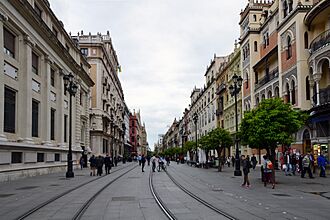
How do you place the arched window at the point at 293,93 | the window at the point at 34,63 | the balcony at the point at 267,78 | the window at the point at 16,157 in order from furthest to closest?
the balcony at the point at 267,78 < the arched window at the point at 293,93 < the window at the point at 34,63 < the window at the point at 16,157

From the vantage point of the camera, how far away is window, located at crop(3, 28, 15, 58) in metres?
26.7

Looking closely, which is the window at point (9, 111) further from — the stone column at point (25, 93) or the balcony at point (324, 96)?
the balcony at point (324, 96)

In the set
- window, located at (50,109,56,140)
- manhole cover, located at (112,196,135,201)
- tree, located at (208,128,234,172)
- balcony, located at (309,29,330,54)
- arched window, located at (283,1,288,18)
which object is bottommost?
manhole cover, located at (112,196,135,201)

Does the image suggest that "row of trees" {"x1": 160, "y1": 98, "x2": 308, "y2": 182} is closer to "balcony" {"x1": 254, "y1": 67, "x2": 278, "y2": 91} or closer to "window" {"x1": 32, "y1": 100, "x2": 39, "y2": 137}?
"balcony" {"x1": 254, "y1": 67, "x2": 278, "y2": 91}

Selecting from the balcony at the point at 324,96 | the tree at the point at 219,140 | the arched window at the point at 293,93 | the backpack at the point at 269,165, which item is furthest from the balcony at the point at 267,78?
the backpack at the point at 269,165

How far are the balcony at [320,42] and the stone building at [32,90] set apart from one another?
845 inches

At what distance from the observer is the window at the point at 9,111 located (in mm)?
26453

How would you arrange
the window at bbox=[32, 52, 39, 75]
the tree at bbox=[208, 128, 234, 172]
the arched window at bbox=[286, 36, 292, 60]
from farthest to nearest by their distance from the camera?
the tree at bbox=[208, 128, 234, 172], the arched window at bbox=[286, 36, 292, 60], the window at bbox=[32, 52, 39, 75]

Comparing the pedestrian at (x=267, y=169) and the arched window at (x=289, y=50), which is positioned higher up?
the arched window at (x=289, y=50)

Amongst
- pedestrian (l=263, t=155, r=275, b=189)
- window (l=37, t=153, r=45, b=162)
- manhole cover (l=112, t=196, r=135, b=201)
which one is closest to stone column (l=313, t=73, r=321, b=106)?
pedestrian (l=263, t=155, r=275, b=189)

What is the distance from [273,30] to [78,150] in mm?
26675

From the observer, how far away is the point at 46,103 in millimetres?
36188

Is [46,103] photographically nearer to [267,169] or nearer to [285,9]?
[267,169]

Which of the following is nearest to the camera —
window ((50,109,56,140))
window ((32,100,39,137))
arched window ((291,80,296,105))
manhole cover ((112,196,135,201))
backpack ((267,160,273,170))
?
manhole cover ((112,196,135,201))
